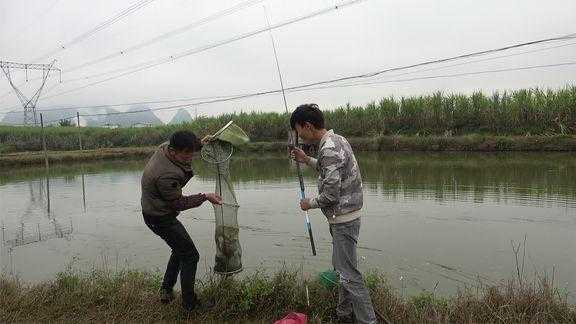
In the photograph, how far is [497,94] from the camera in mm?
24906

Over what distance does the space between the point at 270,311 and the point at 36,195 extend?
12.7 m

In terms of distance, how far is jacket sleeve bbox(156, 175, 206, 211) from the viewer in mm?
3768

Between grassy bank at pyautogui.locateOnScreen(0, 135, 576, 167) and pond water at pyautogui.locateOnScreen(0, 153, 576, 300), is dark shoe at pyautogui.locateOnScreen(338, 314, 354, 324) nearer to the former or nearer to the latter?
pond water at pyautogui.locateOnScreen(0, 153, 576, 300)

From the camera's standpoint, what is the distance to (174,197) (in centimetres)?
385

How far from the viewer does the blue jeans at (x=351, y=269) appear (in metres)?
3.41

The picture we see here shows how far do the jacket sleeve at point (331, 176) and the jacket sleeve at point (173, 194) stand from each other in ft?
3.94

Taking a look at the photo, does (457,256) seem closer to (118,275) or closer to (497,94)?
(118,275)

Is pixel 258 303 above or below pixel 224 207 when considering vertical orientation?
below

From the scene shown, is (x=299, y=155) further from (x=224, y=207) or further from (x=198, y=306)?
(x=198, y=306)

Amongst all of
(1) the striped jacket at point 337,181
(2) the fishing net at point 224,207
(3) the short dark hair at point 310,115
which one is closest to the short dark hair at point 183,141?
(2) the fishing net at point 224,207

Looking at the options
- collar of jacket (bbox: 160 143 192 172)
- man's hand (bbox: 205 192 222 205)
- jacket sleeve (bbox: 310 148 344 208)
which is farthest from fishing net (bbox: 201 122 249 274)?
jacket sleeve (bbox: 310 148 344 208)

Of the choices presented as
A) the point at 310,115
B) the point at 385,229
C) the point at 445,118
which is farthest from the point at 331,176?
the point at 445,118

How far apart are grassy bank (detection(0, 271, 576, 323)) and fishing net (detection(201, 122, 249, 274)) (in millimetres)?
246

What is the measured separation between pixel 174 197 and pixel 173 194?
0.04 m
